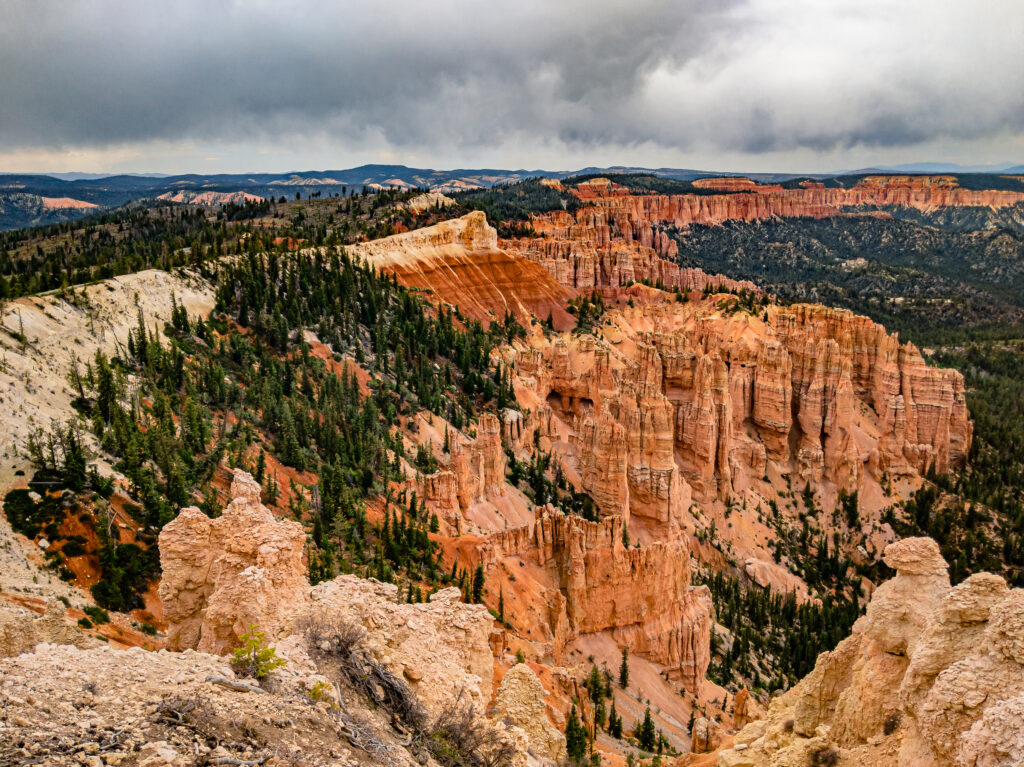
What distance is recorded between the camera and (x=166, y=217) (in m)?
106

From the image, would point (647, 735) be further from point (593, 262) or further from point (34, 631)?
point (593, 262)

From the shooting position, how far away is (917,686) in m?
9.83

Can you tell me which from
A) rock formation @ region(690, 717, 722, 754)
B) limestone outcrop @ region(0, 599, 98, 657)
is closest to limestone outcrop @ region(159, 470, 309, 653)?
limestone outcrop @ region(0, 599, 98, 657)

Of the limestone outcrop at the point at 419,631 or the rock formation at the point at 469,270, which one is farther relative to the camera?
the rock formation at the point at 469,270

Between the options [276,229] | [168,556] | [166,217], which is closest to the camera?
[168,556]

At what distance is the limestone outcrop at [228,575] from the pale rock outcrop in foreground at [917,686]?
9167 mm

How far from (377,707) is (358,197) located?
10422cm

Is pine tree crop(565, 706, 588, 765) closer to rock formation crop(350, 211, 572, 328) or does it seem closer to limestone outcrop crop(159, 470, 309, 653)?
limestone outcrop crop(159, 470, 309, 653)

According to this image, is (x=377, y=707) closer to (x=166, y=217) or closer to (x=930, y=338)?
(x=166, y=217)

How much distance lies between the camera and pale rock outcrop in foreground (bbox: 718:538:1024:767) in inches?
323

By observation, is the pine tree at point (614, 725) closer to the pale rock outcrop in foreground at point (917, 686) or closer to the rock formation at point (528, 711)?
the pale rock outcrop in foreground at point (917, 686)

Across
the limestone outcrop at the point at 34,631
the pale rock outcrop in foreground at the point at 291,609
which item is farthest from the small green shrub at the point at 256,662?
the limestone outcrop at the point at 34,631

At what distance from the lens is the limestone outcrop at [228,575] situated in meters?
11.7

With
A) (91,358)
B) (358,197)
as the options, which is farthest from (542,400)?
(358,197)
